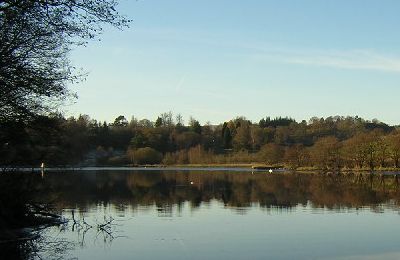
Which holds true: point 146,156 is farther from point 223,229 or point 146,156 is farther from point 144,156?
point 223,229

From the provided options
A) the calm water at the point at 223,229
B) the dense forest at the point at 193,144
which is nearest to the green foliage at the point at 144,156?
the dense forest at the point at 193,144

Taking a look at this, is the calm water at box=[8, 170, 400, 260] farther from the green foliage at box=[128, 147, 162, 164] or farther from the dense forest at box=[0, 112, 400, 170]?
the green foliage at box=[128, 147, 162, 164]

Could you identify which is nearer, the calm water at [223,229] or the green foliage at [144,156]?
the calm water at [223,229]

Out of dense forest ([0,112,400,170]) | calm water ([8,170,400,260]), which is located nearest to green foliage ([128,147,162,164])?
dense forest ([0,112,400,170])

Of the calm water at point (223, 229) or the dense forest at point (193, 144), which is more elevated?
the dense forest at point (193, 144)

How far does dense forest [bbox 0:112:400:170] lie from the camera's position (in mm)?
19875

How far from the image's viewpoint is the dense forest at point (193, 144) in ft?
65.2

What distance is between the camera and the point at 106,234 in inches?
854

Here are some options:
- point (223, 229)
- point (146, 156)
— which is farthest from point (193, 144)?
point (223, 229)

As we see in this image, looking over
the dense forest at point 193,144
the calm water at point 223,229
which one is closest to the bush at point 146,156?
the dense forest at point 193,144

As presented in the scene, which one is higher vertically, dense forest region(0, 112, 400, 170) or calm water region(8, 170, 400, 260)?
dense forest region(0, 112, 400, 170)

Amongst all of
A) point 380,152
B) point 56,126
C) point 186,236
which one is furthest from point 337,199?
point 380,152

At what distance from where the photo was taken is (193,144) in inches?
6570

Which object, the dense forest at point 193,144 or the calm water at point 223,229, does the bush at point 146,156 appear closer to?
the dense forest at point 193,144
